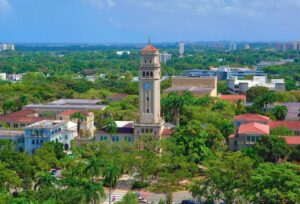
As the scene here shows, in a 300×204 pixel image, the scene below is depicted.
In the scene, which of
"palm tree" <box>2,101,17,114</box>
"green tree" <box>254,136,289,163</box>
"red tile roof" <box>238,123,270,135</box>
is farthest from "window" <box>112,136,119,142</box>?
"palm tree" <box>2,101,17,114</box>

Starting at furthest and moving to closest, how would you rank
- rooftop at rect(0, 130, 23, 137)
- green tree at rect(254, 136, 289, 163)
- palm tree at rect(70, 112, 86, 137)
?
palm tree at rect(70, 112, 86, 137)
rooftop at rect(0, 130, 23, 137)
green tree at rect(254, 136, 289, 163)

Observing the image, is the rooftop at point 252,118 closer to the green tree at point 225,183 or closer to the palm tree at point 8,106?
the green tree at point 225,183

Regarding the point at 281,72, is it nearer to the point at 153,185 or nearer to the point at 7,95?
the point at 7,95

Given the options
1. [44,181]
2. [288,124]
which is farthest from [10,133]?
[288,124]

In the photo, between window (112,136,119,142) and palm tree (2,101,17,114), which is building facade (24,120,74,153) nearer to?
window (112,136,119,142)

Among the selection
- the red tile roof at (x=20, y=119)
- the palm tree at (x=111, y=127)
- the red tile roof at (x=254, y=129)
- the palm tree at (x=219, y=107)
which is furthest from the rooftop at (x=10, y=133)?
the palm tree at (x=219, y=107)

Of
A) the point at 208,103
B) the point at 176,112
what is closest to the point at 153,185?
the point at 176,112
